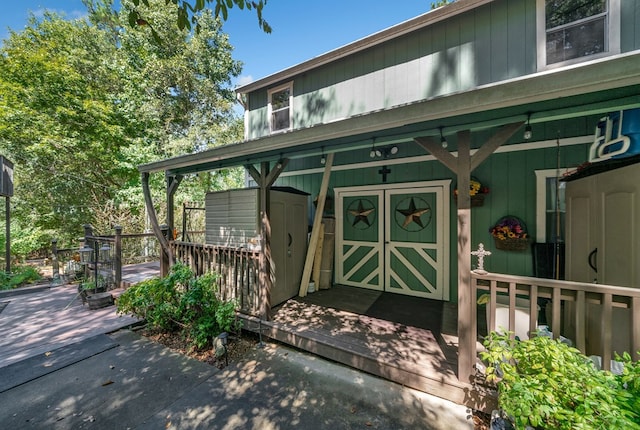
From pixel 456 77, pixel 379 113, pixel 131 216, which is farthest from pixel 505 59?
pixel 131 216

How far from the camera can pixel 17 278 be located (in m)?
5.96

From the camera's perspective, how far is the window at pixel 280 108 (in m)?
6.38

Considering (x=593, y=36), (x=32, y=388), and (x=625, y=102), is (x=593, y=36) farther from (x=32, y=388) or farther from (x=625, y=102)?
(x=32, y=388)

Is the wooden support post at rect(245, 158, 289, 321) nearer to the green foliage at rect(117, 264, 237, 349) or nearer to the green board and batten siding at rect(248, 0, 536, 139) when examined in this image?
the green foliage at rect(117, 264, 237, 349)

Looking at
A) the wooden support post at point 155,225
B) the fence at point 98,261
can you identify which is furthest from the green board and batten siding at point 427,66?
the fence at point 98,261

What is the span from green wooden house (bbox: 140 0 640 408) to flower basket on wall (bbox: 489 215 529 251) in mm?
96

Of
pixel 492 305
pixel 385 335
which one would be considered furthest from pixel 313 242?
pixel 492 305

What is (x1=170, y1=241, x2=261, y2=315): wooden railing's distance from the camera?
3.67 m

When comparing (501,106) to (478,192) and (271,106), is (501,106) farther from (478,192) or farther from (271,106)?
(271,106)

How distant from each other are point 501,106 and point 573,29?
12.5ft

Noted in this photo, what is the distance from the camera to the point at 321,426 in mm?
2049

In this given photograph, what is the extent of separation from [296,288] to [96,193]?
1197 cm

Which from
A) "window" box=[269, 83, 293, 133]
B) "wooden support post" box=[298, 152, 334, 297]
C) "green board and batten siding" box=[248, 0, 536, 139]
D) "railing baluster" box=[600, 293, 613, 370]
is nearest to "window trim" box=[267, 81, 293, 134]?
"window" box=[269, 83, 293, 133]

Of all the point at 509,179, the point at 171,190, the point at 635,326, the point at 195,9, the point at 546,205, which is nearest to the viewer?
the point at 635,326
